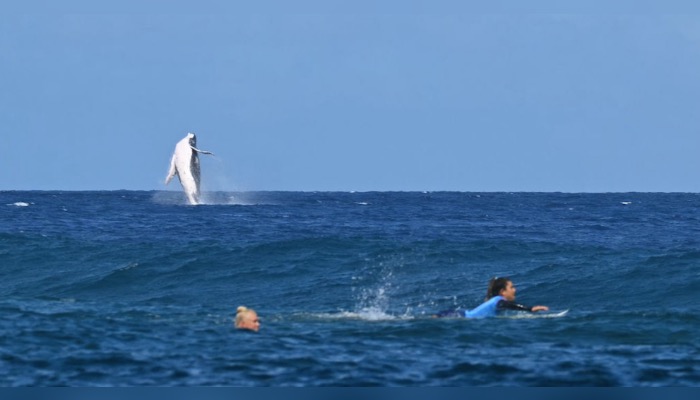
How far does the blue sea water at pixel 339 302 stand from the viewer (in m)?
13.9

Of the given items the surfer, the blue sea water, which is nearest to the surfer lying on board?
the blue sea water

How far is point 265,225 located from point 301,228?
204cm

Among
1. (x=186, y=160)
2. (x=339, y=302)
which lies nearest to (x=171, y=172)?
(x=186, y=160)

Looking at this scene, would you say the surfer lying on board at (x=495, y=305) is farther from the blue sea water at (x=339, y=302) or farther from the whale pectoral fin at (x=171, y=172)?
the whale pectoral fin at (x=171, y=172)

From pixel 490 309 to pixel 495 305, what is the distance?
12 cm

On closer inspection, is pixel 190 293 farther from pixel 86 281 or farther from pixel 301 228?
pixel 301 228

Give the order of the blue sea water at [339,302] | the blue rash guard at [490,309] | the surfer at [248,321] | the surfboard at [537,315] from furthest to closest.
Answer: the surfboard at [537,315]
the blue rash guard at [490,309]
the surfer at [248,321]
the blue sea water at [339,302]

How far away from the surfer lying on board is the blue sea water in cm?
34

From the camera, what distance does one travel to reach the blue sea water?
1390 cm

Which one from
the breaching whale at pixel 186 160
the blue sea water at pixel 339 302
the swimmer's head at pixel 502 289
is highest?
the breaching whale at pixel 186 160

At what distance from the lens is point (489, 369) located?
45.7ft

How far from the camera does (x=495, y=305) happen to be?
1858cm

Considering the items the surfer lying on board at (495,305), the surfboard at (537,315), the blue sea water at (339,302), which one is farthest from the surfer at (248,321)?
the surfboard at (537,315)

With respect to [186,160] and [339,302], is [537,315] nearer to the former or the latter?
[339,302]
